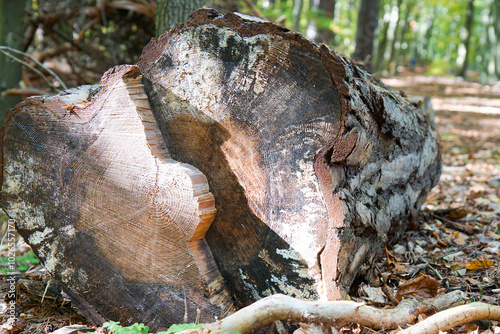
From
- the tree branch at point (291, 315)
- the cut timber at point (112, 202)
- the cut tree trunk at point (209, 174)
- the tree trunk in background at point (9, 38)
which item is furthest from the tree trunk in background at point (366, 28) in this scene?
the tree branch at point (291, 315)

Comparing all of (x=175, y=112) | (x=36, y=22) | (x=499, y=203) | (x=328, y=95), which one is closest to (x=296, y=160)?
(x=328, y=95)

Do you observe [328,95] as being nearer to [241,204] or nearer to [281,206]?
[281,206]

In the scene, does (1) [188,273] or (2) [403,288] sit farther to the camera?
(2) [403,288]

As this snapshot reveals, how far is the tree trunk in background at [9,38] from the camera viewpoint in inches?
174

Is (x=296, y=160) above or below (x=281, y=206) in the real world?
above

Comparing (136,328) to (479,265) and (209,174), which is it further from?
(479,265)

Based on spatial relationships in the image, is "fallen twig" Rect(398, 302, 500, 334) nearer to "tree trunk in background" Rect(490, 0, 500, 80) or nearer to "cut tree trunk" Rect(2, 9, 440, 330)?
"cut tree trunk" Rect(2, 9, 440, 330)

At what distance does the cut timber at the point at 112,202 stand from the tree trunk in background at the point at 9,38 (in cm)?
270

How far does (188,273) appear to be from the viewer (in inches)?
72.8

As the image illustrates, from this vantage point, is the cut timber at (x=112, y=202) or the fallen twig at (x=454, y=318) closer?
the fallen twig at (x=454, y=318)

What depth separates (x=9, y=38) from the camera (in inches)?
175

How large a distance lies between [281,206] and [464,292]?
1091mm

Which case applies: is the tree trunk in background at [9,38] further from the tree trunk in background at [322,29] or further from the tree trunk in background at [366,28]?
the tree trunk in background at [366,28]

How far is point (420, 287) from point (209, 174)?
1.28m
